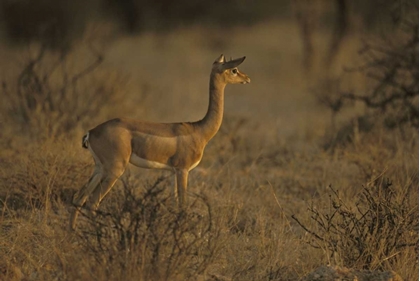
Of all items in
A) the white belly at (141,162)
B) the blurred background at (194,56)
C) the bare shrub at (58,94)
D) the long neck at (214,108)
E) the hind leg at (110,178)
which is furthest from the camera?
the blurred background at (194,56)

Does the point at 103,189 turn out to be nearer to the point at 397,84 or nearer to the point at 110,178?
the point at 110,178

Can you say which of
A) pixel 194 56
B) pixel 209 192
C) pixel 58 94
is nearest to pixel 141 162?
pixel 209 192

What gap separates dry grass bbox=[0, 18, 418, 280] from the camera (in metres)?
5.01

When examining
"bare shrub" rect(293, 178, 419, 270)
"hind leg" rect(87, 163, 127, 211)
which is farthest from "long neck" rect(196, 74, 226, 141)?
"bare shrub" rect(293, 178, 419, 270)

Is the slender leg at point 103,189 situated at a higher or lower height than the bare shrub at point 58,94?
lower

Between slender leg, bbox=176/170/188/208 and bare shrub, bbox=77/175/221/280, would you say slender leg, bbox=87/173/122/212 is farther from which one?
bare shrub, bbox=77/175/221/280

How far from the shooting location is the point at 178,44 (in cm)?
1981

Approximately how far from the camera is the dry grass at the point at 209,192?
501cm

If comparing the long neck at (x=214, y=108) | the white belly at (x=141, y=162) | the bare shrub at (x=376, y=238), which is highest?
the long neck at (x=214, y=108)

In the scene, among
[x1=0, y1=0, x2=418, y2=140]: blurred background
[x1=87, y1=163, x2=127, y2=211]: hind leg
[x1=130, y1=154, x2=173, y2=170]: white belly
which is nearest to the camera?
[x1=87, y1=163, x2=127, y2=211]: hind leg

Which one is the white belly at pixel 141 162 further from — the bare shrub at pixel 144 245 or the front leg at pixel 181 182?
the bare shrub at pixel 144 245

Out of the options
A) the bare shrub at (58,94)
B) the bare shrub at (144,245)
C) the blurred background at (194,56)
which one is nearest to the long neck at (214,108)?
the bare shrub at (144,245)

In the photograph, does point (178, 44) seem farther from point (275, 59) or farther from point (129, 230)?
point (129, 230)

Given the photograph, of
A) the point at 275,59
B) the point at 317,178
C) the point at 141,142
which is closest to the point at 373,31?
the point at 275,59
